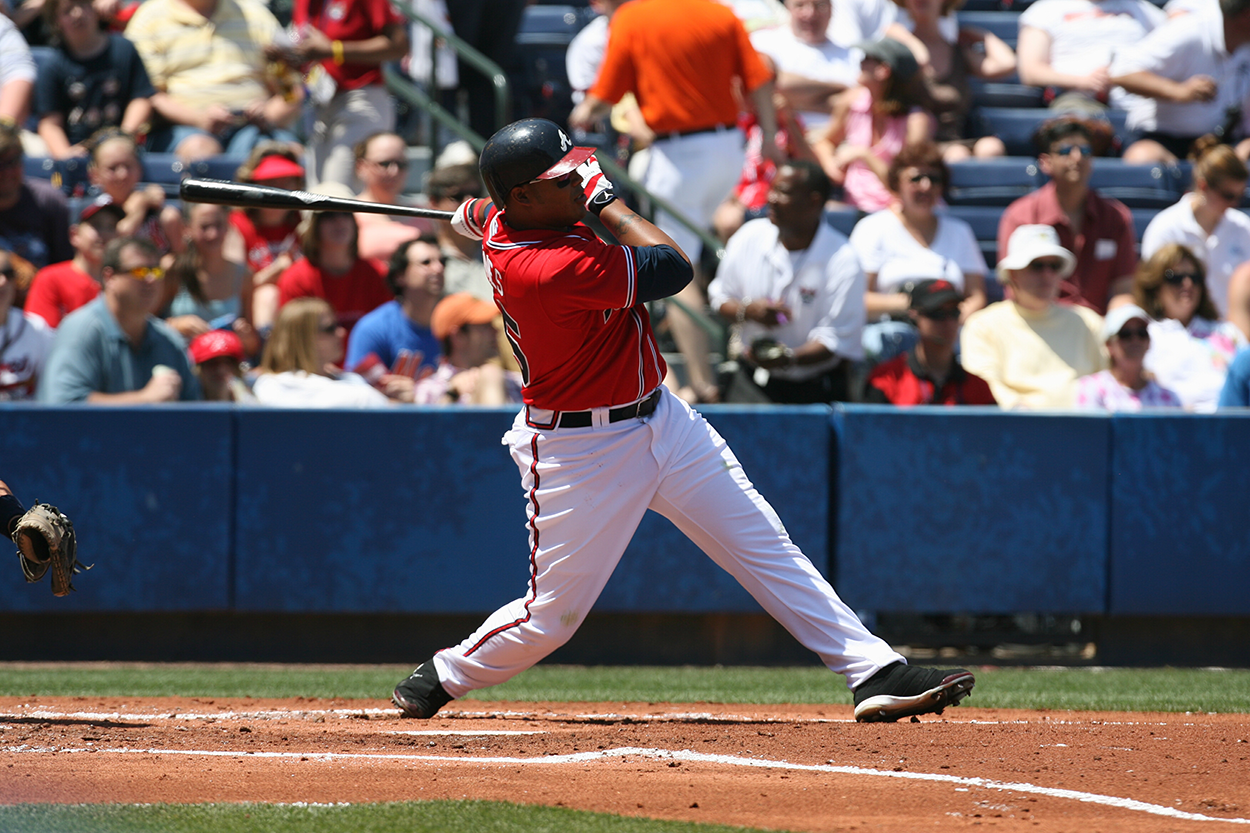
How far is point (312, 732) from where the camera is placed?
490cm

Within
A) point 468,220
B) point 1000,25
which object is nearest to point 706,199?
point 1000,25

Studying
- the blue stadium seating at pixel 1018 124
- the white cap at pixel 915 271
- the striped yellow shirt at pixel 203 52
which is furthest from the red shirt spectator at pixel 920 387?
the striped yellow shirt at pixel 203 52

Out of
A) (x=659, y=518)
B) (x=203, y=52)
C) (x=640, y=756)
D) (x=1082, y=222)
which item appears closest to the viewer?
(x=640, y=756)

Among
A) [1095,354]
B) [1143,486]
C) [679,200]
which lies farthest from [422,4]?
[1143,486]

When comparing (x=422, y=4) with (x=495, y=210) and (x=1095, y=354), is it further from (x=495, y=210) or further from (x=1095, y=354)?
(x=495, y=210)

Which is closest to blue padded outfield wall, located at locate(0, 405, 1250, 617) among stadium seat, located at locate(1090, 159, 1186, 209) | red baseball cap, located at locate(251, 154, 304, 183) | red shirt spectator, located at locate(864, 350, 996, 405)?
red shirt spectator, located at locate(864, 350, 996, 405)

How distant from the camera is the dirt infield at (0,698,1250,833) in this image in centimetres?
366

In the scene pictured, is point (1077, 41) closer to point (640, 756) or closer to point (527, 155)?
point (527, 155)

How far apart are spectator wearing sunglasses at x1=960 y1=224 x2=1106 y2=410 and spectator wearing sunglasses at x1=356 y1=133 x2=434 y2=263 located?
128 inches

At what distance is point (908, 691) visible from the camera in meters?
4.82

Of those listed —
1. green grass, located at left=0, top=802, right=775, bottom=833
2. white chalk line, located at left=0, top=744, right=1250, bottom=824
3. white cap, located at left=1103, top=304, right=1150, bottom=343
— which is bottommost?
white chalk line, located at left=0, top=744, right=1250, bottom=824

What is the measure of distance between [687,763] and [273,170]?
209 inches

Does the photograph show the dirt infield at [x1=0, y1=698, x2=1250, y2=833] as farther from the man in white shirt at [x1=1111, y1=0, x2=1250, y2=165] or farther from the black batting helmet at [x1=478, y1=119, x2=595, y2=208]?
the man in white shirt at [x1=1111, y1=0, x2=1250, y2=165]

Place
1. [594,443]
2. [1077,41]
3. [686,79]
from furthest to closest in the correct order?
[1077,41] → [686,79] → [594,443]
